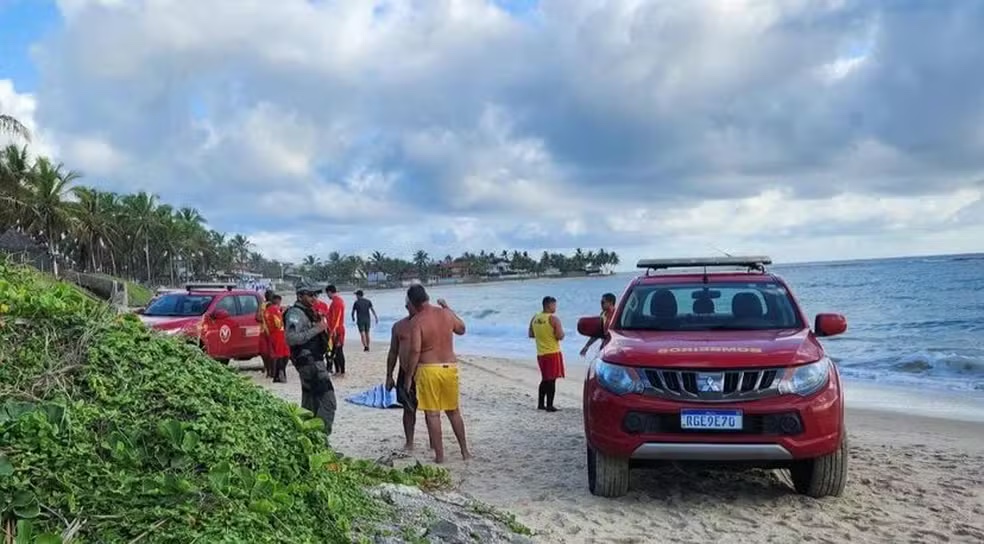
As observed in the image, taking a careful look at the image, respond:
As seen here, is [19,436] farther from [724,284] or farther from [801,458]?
[724,284]

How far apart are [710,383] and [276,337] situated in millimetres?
9152

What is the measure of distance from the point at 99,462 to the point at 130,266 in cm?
7998

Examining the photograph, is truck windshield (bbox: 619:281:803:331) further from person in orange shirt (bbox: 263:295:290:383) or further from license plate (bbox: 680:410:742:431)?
person in orange shirt (bbox: 263:295:290:383)

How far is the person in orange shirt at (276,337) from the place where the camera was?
13023mm

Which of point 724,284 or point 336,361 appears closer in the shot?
point 724,284

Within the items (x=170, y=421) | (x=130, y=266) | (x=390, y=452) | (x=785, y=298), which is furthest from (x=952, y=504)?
(x=130, y=266)

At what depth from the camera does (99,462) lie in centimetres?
316

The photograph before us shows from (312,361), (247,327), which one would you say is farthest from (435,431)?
(247,327)

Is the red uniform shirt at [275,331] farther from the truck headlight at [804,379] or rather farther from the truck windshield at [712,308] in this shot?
the truck headlight at [804,379]

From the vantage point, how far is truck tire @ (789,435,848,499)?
5703mm

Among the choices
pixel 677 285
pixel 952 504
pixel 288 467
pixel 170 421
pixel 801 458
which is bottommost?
pixel 952 504

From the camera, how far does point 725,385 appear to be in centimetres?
544

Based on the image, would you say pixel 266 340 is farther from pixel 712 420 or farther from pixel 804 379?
pixel 804 379

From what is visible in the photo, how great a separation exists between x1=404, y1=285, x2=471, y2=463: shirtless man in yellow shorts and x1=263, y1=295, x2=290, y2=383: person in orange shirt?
6322mm
